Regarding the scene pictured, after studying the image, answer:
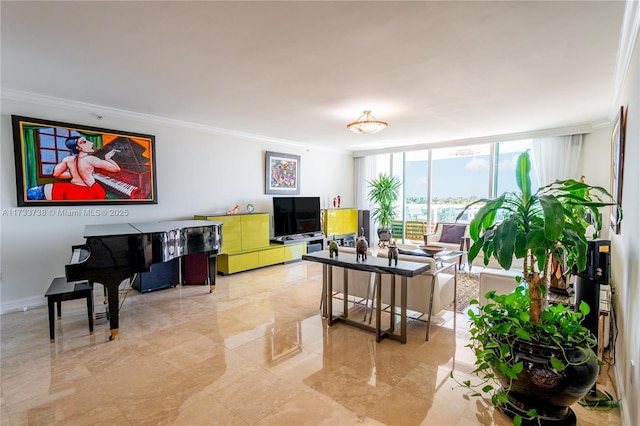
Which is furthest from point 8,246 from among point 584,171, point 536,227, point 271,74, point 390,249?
point 584,171

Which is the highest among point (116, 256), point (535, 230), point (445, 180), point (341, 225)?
point (445, 180)

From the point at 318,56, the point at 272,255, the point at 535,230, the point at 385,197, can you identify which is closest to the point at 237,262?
the point at 272,255

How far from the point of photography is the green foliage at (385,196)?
8.14 metres

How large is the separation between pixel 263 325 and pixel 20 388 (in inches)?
77.2

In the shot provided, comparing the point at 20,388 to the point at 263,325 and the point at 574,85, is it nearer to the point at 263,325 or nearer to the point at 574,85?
the point at 263,325

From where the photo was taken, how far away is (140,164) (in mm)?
4848

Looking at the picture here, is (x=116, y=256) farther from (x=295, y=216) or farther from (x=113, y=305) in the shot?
(x=295, y=216)

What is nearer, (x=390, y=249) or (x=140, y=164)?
(x=390, y=249)

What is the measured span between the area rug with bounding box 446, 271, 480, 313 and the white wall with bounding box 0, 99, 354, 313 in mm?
3908

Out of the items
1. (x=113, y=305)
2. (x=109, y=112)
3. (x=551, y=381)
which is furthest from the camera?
(x=109, y=112)

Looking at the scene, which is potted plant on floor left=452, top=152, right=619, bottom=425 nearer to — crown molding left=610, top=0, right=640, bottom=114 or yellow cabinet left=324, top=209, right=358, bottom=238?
crown molding left=610, top=0, right=640, bottom=114

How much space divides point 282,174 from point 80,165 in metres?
3.65

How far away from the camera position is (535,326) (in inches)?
77.9

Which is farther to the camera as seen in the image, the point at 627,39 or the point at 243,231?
the point at 243,231
